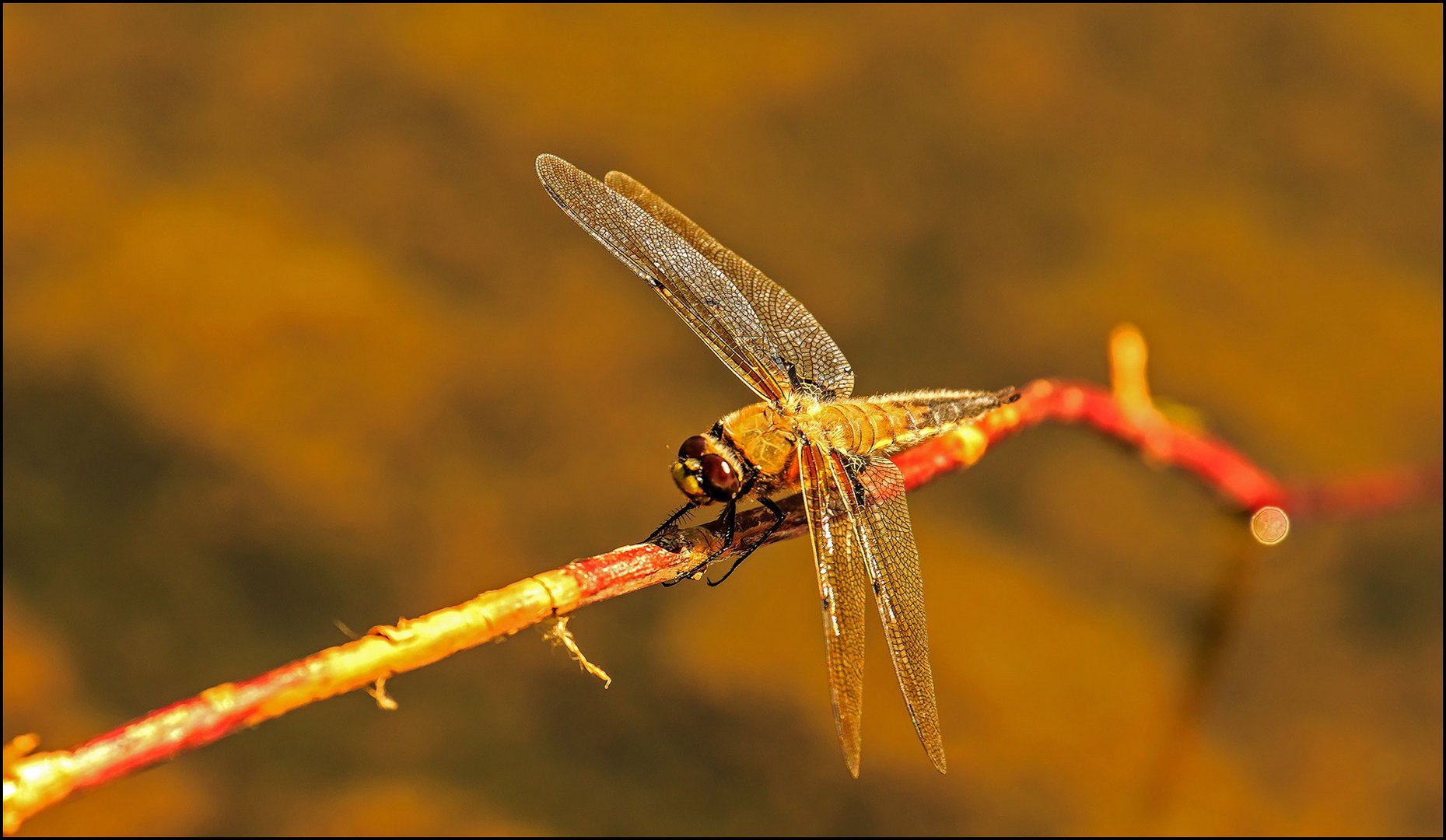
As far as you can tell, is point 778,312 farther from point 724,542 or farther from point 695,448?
point 724,542

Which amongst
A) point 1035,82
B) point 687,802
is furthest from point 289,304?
point 1035,82

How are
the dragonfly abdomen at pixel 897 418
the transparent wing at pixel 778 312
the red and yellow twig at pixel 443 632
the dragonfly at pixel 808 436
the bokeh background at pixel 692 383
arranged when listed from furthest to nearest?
the bokeh background at pixel 692 383, the transparent wing at pixel 778 312, the dragonfly abdomen at pixel 897 418, the dragonfly at pixel 808 436, the red and yellow twig at pixel 443 632

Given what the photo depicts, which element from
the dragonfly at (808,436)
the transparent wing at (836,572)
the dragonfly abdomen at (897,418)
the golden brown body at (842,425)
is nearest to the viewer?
the transparent wing at (836,572)

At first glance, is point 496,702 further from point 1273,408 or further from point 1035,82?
point 1035,82

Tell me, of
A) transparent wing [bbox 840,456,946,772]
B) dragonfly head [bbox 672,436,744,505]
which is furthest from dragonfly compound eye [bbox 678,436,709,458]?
transparent wing [bbox 840,456,946,772]

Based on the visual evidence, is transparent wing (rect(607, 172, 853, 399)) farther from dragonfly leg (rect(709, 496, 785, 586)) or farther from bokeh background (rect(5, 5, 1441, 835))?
bokeh background (rect(5, 5, 1441, 835))

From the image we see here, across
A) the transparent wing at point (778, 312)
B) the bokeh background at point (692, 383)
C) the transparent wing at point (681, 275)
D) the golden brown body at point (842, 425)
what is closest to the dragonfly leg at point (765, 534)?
the golden brown body at point (842, 425)

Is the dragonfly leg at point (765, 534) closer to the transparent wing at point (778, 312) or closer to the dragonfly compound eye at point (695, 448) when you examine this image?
the dragonfly compound eye at point (695, 448)
